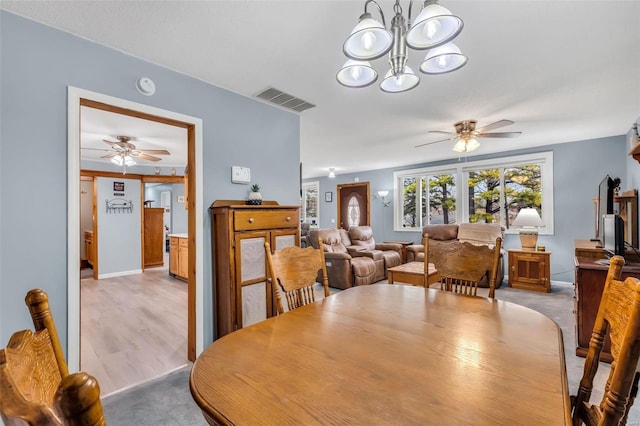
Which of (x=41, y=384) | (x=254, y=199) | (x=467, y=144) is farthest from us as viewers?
(x=467, y=144)

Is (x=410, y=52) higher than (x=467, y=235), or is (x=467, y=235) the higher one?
(x=410, y=52)

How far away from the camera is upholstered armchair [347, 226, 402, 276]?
5.45 metres

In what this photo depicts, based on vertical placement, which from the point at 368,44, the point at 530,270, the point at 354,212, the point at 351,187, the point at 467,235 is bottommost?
the point at 530,270

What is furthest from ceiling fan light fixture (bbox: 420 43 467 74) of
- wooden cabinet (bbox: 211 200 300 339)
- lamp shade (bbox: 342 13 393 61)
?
wooden cabinet (bbox: 211 200 300 339)

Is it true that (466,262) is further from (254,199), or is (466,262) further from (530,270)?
(530,270)

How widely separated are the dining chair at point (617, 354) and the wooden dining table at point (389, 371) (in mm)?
100

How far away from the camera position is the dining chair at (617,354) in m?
0.67

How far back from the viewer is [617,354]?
0.80 meters

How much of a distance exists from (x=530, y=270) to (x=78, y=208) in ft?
18.8

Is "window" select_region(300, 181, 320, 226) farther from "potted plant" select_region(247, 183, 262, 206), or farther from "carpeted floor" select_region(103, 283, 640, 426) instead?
"carpeted floor" select_region(103, 283, 640, 426)

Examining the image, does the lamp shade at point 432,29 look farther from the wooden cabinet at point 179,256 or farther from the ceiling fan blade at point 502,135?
the wooden cabinet at point 179,256

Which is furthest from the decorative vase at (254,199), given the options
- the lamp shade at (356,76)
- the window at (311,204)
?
the window at (311,204)

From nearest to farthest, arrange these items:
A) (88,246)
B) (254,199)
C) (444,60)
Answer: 1. (444,60)
2. (254,199)
3. (88,246)

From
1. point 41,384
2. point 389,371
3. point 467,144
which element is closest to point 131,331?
point 41,384
